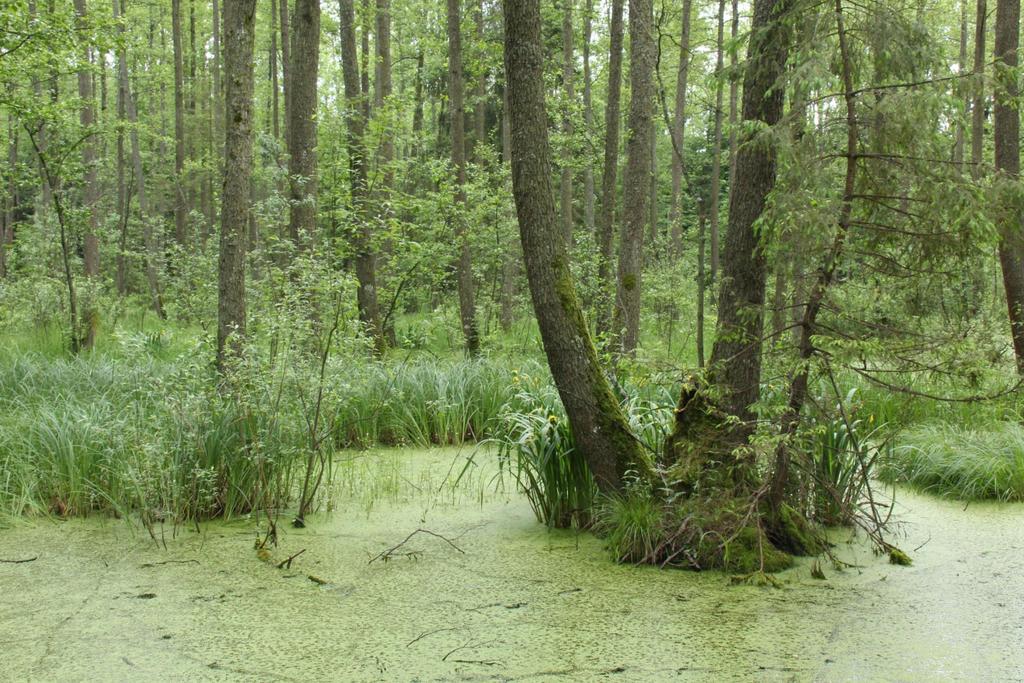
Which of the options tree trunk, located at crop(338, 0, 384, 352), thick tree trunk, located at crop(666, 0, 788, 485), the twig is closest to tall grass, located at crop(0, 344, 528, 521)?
the twig

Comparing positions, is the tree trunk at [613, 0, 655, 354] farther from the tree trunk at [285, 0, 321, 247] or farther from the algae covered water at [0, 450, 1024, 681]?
the algae covered water at [0, 450, 1024, 681]

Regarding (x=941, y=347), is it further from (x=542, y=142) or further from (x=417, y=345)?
(x=417, y=345)

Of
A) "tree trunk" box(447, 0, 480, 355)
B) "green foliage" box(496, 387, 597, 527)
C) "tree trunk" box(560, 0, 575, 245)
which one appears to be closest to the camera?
"green foliage" box(496, 387, 597, 527)

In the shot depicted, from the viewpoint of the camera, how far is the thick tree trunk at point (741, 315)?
3.97 metres

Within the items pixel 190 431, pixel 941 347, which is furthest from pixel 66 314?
pixel 941 347

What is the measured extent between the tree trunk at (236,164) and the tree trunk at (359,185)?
2.92 meters

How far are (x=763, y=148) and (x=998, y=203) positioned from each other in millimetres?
1013

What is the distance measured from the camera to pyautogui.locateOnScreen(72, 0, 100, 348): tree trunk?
8.84m

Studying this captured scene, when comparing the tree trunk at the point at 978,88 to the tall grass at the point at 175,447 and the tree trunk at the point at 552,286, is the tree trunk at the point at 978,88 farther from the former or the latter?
the tall grass at the point at 175,447

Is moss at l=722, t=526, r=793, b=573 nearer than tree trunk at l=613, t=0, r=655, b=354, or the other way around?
moss at l=722, t=526, r=793, b=573

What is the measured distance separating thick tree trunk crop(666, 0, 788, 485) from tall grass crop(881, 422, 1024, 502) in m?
1.78

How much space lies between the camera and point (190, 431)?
4.71 metres

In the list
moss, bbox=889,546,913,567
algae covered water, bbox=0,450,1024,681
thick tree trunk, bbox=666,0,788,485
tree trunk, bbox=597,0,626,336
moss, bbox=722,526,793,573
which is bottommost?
algae covered water, bbox=0,450,1024,681

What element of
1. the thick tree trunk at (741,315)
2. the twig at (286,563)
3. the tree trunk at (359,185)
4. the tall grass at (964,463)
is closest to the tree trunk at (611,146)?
the tree trunk at (359,185)
